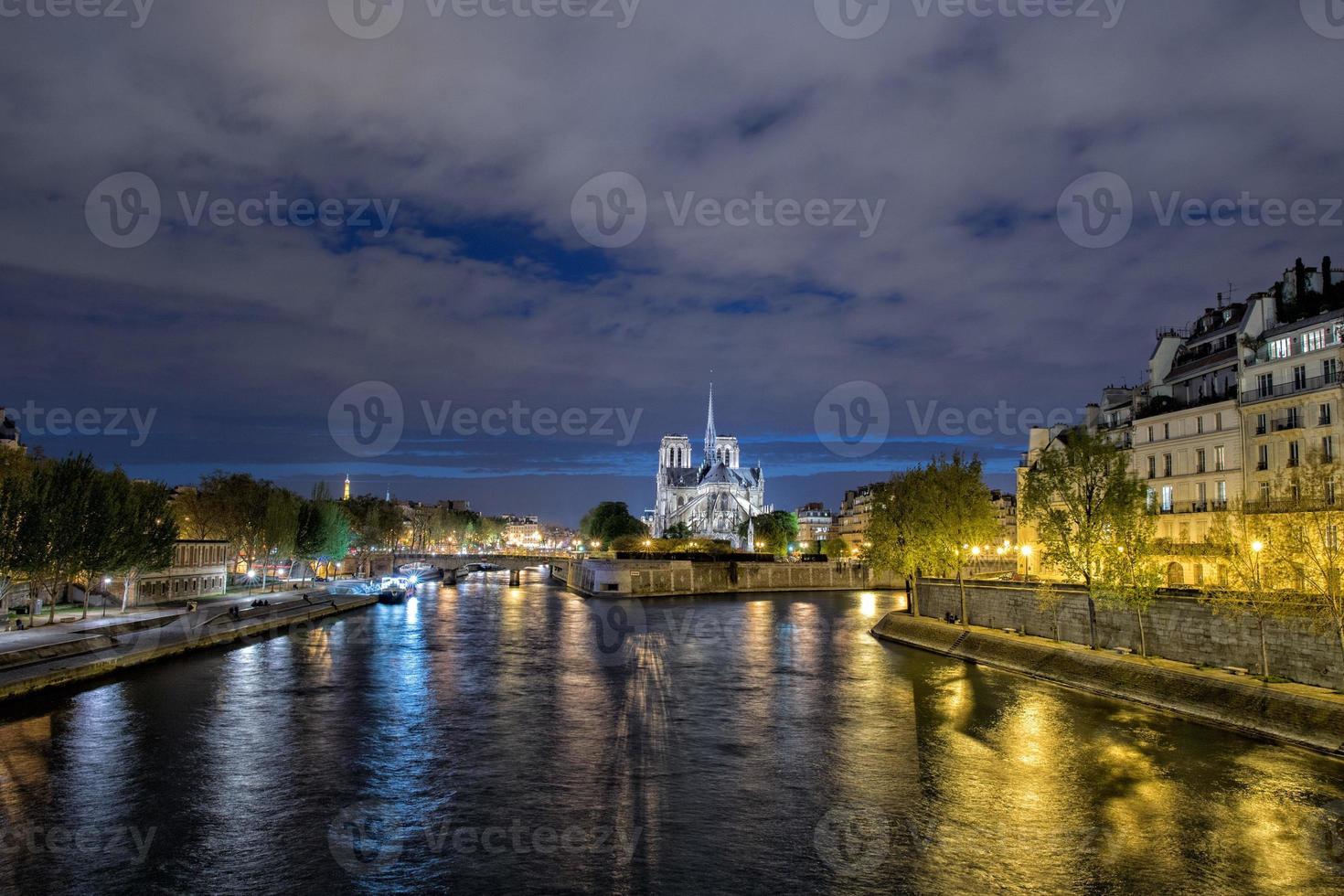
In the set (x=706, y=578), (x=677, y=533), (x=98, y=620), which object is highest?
(x=677, y=533)

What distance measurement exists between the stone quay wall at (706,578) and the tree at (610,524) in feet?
118

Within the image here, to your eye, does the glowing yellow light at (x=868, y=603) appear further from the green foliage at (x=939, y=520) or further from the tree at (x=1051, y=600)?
the tree at (x=1051, y=600)

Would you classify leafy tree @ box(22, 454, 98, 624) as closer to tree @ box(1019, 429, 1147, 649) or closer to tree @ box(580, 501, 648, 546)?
tree @ box(1019, 429, 1147, 649)

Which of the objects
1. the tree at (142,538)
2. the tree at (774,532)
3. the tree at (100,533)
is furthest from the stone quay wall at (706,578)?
the tree at (100,533)

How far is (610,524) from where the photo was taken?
17150 cm

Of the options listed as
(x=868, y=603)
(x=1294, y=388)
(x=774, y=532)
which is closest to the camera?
(x=1294, y=388)

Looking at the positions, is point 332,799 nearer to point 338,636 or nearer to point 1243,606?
point 1243,606

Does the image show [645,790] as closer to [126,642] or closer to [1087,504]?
[1087,504]

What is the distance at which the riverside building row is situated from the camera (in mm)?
43531

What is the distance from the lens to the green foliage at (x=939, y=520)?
54844 millimetres

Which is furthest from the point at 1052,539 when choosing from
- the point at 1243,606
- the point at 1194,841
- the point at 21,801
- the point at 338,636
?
the point at 338,636

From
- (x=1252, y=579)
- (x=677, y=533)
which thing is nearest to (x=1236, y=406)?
(x=1252, y=579)

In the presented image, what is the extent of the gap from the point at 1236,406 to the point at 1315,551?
83.4ft

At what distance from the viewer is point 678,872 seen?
17.8m
